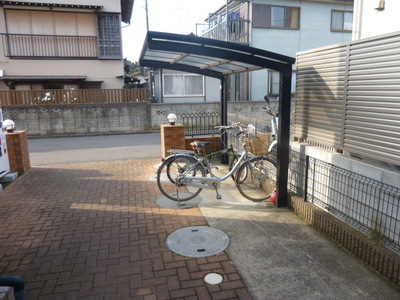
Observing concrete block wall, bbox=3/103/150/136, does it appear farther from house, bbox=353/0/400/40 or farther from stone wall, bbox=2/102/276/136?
house, bbox=353/0/400/40

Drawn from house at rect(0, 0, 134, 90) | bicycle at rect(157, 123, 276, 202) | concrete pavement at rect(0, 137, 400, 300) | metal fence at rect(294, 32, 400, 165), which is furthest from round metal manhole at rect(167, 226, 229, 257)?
house at rect(0, 0, 134, 90)

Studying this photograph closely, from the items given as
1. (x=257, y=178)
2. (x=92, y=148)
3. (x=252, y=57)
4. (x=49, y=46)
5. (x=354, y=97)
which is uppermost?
(x=49, y=46)

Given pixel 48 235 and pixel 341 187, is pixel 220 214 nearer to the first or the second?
pixel 341 187

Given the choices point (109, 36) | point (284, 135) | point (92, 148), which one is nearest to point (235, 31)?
point (109, 36)

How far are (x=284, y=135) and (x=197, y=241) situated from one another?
198cm

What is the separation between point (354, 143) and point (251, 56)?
1818mm

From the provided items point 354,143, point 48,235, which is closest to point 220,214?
point 354,143

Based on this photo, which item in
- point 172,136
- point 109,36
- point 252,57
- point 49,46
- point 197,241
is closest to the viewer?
point 197,241

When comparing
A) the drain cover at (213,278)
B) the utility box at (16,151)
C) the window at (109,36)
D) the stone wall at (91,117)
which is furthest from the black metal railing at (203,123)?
the drain cover at (213,278)

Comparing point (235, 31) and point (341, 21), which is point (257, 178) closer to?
point (235, 31)

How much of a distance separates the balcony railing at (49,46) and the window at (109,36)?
1.33 ft

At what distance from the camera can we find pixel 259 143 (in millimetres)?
5113

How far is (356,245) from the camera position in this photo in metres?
3.26

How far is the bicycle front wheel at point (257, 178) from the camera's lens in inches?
199
